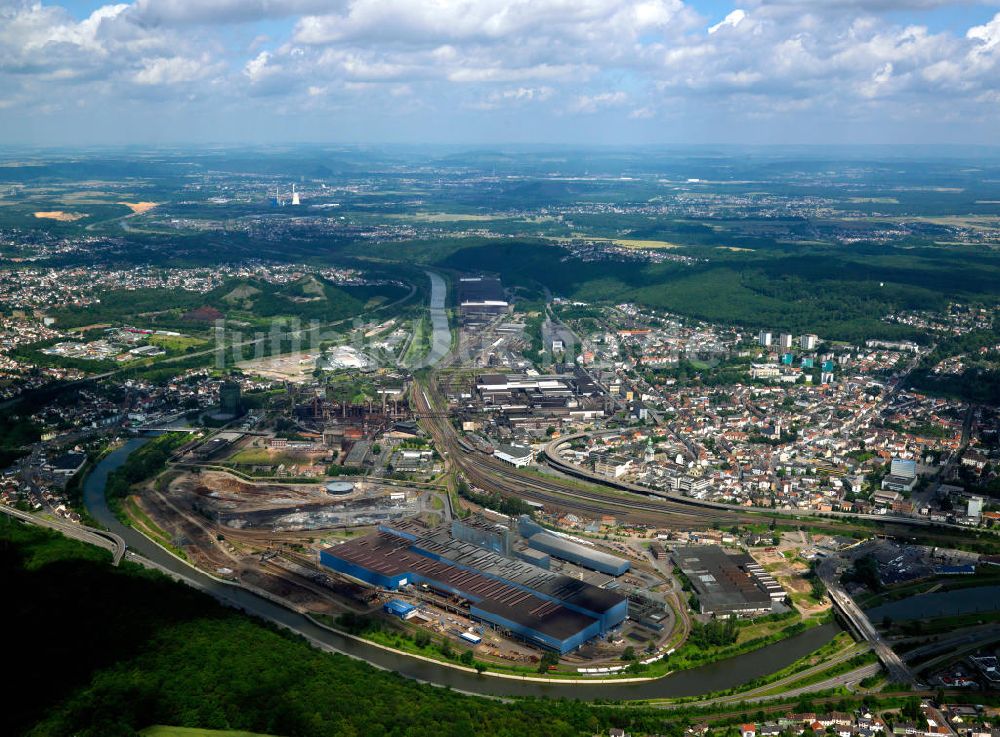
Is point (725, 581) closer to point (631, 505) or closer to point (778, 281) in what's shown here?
point (631, 505)

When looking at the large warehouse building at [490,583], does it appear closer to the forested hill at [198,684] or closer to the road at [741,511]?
the forested hill at [198,684]

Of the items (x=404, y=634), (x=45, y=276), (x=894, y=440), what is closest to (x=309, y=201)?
(x=45, y=276)

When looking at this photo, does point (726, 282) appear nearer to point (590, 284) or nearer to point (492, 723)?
point (590, 284)

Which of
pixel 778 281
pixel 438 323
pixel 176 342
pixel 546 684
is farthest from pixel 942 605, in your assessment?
pixel 778 281

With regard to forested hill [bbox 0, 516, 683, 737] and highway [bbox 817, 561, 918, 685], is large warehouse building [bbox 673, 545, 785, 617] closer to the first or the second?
highway [bbox 817, 561, 918, 685]

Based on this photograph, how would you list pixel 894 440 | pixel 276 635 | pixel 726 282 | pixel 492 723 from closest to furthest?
1. pixel 492 723
2. pixel 276 635
3. pixel 894 440
4. pixel 726 282

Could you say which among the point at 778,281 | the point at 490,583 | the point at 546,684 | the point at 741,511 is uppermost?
the point at 778,281

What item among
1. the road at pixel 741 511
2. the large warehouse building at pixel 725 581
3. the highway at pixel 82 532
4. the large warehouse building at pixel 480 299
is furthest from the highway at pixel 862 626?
the large warehouse building at pixel 480 299
